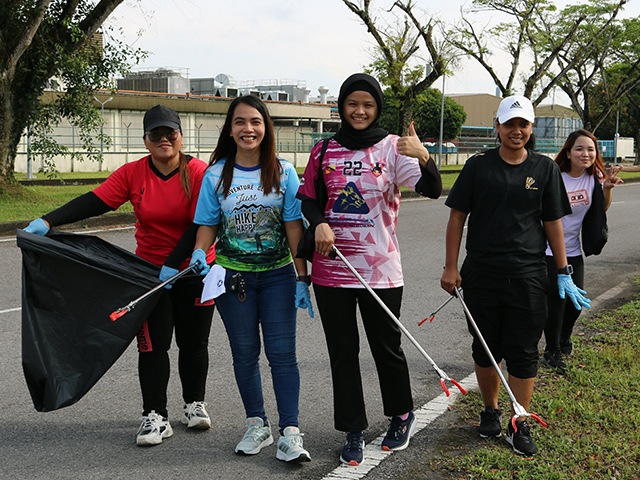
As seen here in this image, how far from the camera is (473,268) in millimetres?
3975

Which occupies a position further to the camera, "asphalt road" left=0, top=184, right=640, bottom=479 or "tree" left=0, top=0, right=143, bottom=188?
"tree" left=0, top=0, right=143, bottom=188

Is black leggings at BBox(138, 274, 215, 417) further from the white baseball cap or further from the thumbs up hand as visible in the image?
the white baseball cap

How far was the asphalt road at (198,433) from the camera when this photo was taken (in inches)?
143

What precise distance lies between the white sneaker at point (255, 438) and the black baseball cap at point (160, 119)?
1.64m

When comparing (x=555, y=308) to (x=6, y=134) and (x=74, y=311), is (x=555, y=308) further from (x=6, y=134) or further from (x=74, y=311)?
(x=6, y=134)

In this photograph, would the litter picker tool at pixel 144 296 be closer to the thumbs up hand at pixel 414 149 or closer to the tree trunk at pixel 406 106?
the thumbs up hand at pixel 414 149

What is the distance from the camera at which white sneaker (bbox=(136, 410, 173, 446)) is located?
3.90 m

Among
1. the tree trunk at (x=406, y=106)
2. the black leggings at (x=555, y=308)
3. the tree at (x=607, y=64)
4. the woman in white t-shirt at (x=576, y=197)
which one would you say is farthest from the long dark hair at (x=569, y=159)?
the tree at (x=607, y=64)

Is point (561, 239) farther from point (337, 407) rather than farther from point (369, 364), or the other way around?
point (369, 364)

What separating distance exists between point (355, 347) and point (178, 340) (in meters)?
1.08

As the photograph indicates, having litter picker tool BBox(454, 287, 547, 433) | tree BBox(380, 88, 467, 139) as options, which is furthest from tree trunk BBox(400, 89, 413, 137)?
tree BBox(380, 88, 467, 139)

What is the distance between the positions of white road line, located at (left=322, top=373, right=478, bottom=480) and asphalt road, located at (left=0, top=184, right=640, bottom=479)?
0.17ft

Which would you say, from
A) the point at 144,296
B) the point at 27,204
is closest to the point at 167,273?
the point at 144,296

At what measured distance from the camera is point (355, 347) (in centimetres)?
379
